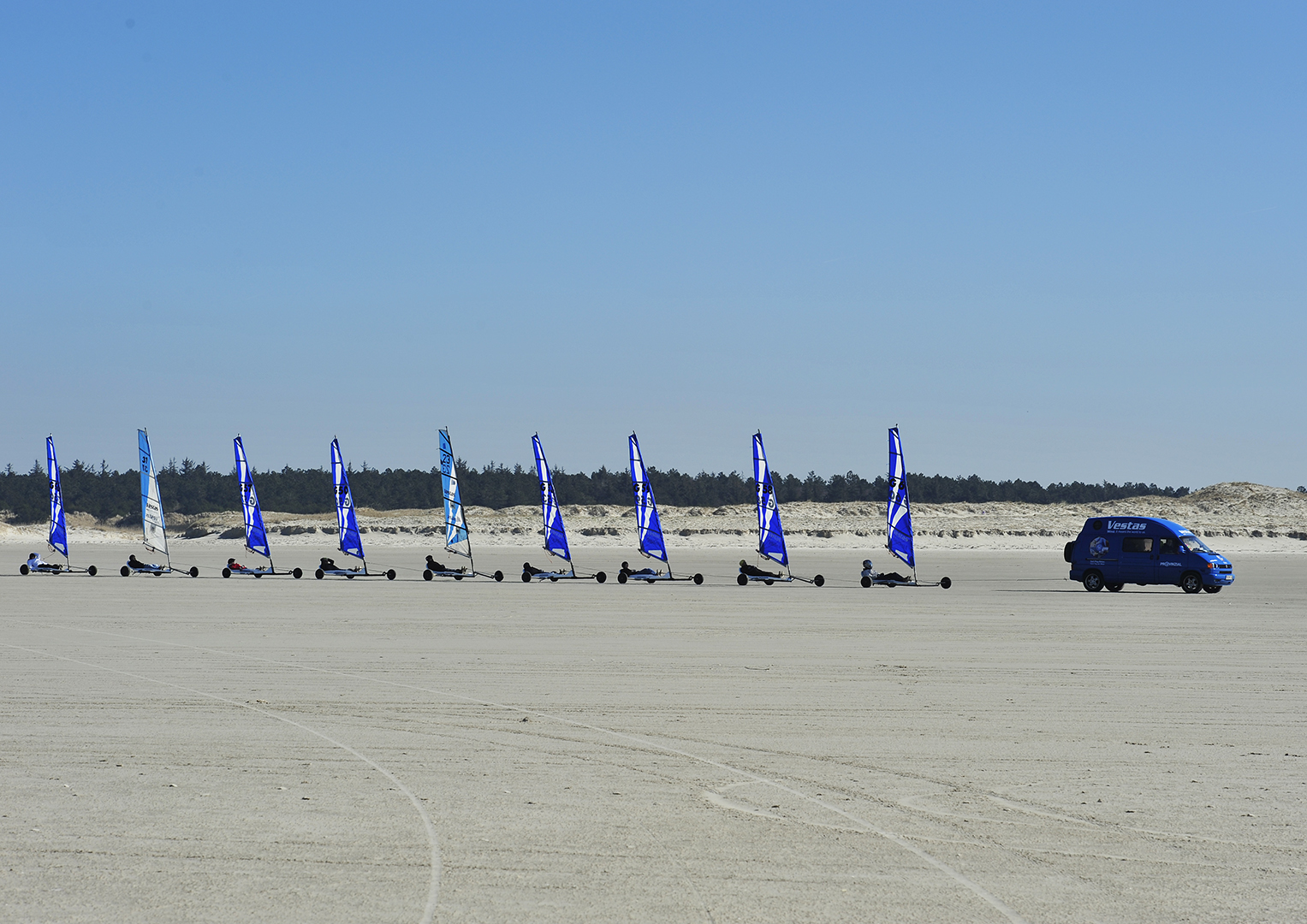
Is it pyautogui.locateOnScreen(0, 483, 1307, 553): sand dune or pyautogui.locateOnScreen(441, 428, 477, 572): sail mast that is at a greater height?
pyautogui.locateOnScreen(441, 428, 477, 572): sail mast

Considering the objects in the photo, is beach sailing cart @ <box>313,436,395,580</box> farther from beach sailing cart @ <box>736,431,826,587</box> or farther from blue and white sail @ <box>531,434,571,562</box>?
beach sailing cart @ <box>736,431,826,587</box>

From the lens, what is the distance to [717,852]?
768 cm

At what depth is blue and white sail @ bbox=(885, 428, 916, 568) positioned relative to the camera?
132 ft

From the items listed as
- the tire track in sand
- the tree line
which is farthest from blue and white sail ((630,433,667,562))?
the tree line

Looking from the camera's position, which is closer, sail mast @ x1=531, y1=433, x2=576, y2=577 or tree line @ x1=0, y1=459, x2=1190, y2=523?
sail mast @ x1=531, y1=433, x2=576, y2=577

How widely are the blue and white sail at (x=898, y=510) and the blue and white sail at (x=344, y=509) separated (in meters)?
19.5

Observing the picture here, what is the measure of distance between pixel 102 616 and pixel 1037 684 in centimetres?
1911

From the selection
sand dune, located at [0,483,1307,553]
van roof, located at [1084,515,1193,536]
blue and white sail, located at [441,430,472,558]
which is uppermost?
blue and white sail, located at [441,430,472,558]

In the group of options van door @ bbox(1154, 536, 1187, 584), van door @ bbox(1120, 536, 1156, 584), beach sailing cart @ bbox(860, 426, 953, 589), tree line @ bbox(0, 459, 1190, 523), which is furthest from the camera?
tree line @ bbox(0, 459, 1190, 523)

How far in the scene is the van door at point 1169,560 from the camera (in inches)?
1403

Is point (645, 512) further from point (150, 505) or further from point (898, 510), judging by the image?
point (150, 505)

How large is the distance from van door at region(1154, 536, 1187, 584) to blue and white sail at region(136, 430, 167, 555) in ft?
115

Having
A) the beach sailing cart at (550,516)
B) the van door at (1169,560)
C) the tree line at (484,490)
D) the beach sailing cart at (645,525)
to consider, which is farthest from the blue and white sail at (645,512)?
the tree line at (484,490)

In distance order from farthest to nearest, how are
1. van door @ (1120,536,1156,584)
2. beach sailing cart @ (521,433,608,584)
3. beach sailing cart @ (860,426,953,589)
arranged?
beach sailing cart @ (521,433,608,584), beach sailing cart @ (860,426,953,589), van door @ (1120,536,1156,584)
